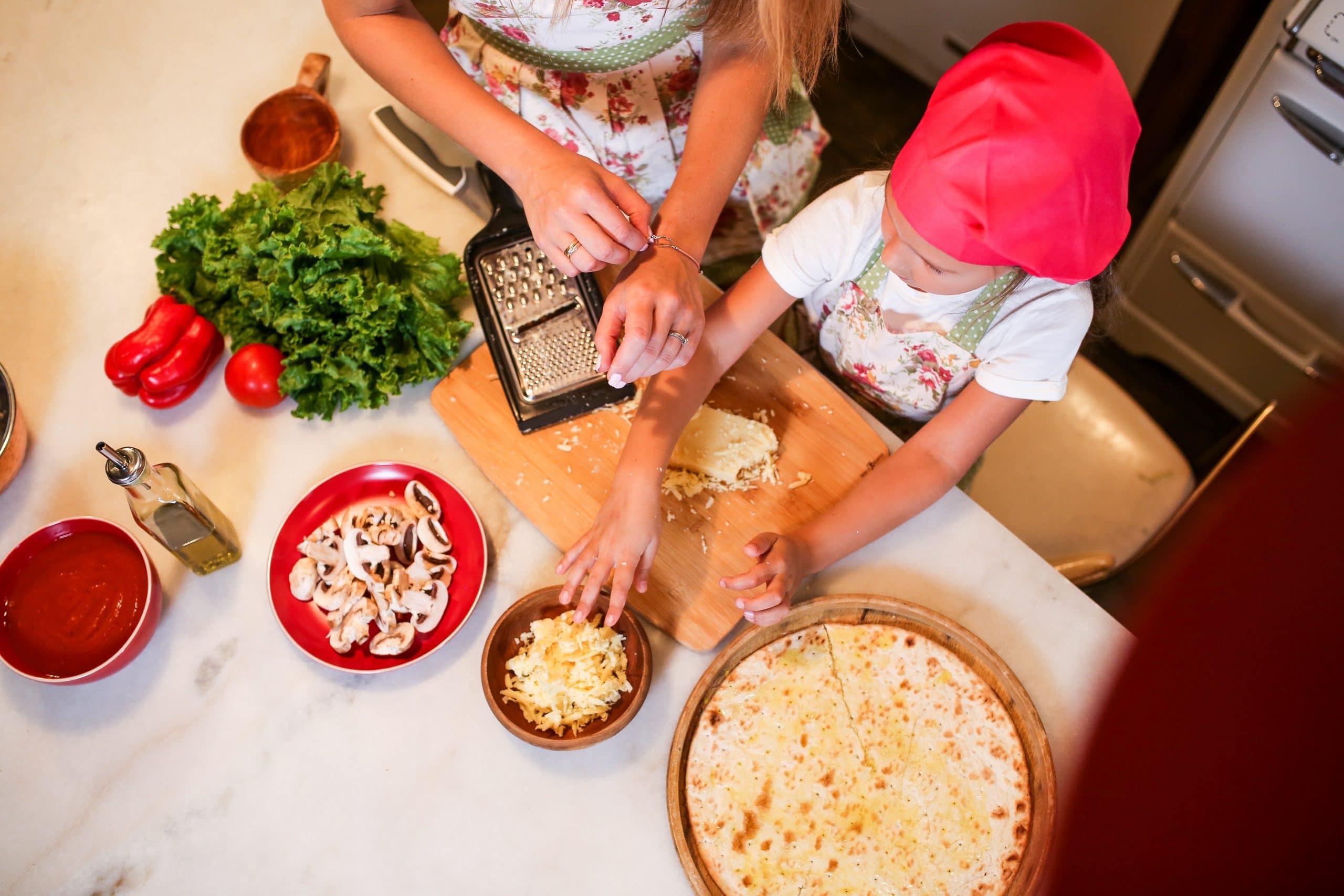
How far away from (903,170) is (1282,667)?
892 mm

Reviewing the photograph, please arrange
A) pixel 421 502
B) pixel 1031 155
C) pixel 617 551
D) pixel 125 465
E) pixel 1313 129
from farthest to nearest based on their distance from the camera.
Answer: pixel 1313 129 < pixel 421 502 < pixel 617 551 < pixel 125 465 < pixel 1031 155

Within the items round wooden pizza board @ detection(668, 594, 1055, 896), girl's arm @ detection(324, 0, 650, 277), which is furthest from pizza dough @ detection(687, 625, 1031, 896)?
girl's arm @ detection(324, 0, 650, 277)

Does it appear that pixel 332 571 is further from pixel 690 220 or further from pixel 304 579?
pixel 690 220

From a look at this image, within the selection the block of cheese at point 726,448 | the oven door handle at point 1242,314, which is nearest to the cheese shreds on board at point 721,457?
the block of cheese at point 726,448

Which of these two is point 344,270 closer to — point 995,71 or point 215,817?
point 215,817

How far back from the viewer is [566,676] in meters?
1.13

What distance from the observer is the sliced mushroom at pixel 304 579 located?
4.01 feet

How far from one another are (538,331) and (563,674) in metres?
0.54

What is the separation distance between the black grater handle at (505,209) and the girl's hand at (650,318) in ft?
0.89

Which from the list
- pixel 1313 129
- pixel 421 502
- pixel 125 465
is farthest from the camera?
pixel 1313 129

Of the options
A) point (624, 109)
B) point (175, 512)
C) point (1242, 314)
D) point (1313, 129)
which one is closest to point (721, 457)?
point (624, 109)

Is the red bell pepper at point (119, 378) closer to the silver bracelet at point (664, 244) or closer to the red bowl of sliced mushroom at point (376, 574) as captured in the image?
the red bowl of sliced mushroom at point (376, 574)

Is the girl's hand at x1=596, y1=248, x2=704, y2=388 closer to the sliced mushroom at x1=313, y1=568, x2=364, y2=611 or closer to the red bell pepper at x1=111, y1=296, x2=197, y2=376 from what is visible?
the sliced mushroom at x1=313, y1=568, x2=364, y2=611

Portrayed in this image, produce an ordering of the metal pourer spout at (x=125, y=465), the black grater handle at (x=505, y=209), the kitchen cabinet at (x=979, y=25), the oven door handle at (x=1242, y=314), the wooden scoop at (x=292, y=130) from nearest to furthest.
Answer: the metal pourer spout at (x=125, y=465) → the black grater handle at (x=505, y=209) → the wooden scoop at (x=292, y=130) → the oven door handle at (x=1242, y=314) → the kitchen cabinet at (x=979, y=25)
